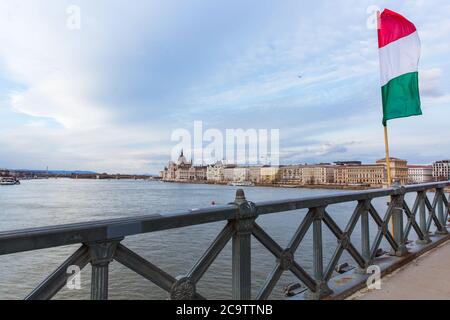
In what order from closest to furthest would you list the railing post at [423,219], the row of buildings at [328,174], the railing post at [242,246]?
the railing post at [242,246] → the railing post at [423,219] → the row of buildings at [328,174]

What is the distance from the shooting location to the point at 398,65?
21.5ft

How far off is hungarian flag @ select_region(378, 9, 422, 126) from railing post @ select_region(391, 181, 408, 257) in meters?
1.57

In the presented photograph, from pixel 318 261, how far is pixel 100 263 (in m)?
2.54

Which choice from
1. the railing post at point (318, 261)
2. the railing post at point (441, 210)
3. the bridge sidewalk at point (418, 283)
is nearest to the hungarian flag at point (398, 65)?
the railing post at point (441, 210)

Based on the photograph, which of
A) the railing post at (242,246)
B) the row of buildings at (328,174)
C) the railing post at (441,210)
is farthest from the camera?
the row of buildings at (328,174)

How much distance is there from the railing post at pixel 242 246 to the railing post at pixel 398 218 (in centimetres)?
357

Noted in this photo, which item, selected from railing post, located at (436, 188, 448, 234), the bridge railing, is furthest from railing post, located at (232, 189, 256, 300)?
railing post, located at (436, 188, 448, 234)

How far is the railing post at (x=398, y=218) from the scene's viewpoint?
548 centimetres

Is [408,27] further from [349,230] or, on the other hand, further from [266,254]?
[266,254]

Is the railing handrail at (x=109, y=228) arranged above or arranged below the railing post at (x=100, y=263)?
above

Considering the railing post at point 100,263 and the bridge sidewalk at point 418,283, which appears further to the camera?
the bridge sidewalk at point 418,283

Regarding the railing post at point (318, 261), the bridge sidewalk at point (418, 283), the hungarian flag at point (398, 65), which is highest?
the hungarian flag at point (398, 65)

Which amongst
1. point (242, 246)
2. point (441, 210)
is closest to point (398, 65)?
point (441, 210)

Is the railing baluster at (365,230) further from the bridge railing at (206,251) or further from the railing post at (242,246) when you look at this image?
the railing post at (242,246)
